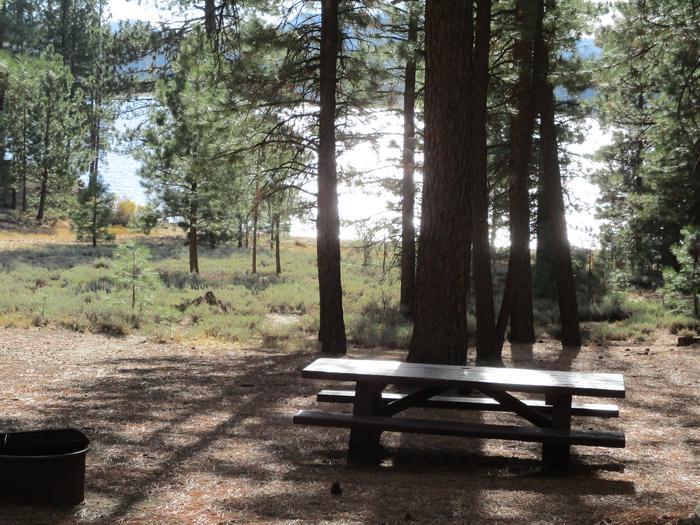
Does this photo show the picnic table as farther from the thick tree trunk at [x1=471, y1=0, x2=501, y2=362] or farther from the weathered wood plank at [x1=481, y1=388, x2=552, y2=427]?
the thick tree trunk at [x1=471, y1=0, x2=501, y2=362]

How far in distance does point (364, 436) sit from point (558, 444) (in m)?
1.40

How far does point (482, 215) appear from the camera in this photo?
10625 mm

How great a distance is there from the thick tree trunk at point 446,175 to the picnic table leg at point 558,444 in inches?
76.6

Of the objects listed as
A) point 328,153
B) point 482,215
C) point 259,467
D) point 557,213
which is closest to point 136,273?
point 328,153

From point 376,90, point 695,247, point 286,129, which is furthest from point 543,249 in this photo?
point 286,129

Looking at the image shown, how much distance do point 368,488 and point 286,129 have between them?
362 inches

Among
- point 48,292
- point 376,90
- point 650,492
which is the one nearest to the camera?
point 650,492

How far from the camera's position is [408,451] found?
5.71 m

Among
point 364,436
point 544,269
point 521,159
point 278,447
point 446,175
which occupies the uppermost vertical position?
point 521,159

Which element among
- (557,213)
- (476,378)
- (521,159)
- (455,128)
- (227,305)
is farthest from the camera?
(227,305)

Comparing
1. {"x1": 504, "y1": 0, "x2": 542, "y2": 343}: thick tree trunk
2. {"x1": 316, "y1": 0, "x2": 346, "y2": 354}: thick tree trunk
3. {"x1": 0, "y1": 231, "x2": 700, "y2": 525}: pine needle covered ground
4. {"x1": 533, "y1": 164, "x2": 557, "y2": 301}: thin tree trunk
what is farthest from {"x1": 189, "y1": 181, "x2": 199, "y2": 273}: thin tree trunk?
{"x1": 504, "y1": 0, "x2": 542, "y2": 343}: thick tree trunk

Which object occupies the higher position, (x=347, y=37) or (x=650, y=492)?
(x=347, y=37)

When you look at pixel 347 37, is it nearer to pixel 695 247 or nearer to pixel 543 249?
pixel 695 247

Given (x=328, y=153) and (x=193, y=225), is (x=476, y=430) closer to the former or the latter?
(x=328, y=153)
